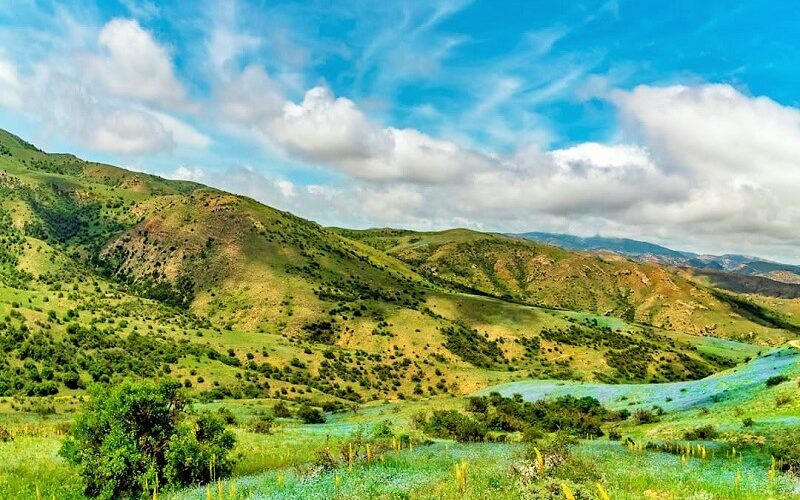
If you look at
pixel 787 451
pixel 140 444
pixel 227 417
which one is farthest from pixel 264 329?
pixel 787 451

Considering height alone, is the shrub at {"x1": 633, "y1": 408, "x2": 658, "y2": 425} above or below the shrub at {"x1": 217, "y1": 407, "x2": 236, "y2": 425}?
above

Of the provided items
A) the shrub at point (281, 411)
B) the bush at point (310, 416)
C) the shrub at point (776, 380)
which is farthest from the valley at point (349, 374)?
the shrub at point (281, 411)

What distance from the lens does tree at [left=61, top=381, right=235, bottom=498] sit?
76.0 ft

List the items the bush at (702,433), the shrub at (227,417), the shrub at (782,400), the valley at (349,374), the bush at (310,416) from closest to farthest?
the valley at (349,374), the bush at (702,433), the shrub at (782,400), the shrub at (227,417), the bush at (310,416)

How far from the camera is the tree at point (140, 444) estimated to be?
76.0 ft

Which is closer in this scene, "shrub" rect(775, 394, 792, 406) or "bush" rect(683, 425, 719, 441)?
"bush" rect(683, 425, 719, 441)

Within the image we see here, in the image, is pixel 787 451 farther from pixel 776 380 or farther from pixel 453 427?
pixel 453 427

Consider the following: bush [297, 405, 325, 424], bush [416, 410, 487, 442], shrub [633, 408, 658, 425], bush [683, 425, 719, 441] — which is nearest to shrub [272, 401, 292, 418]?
bush [297, 405, 325, 424]

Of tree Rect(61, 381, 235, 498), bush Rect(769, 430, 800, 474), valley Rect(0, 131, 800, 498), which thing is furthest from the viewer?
tree Rect(61, 381, 235, 498)

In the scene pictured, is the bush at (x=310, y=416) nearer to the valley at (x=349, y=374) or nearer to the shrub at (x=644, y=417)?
the valley at (x=349, y=374)

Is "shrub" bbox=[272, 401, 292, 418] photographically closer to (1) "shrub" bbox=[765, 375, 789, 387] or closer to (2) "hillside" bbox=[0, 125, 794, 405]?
(2) "hillside" bbox=[0, 125, 794, 405]

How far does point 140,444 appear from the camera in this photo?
959 inches

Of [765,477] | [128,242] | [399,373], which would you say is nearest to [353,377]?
[399,373]

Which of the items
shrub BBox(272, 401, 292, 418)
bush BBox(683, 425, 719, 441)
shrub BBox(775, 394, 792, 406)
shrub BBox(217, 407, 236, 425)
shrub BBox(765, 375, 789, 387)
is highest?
shrub BBox(765, 375, 789, 387)
